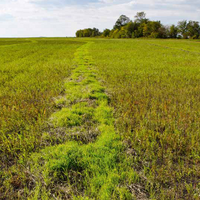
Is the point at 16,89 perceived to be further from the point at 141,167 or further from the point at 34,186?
the point at 141,167

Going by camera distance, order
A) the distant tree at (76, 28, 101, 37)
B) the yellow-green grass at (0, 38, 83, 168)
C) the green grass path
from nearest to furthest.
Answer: the green grass path
the yellow-green grass at (0, 38, 83, 168)
the distant tree at (76, 28, 101, 37)

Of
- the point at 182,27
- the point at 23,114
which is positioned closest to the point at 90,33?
the point at 182,27

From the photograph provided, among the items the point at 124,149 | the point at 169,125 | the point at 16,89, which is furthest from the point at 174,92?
the point at 16,89

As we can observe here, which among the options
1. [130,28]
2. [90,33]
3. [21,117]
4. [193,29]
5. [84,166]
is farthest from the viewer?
[90,33]

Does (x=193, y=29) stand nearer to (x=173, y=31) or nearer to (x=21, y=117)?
(x=173, y=31)

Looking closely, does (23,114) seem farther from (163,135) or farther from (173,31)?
(173,31)

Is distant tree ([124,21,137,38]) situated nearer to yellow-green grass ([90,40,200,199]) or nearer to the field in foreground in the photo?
yellow-green grass ([90,40,200,199])

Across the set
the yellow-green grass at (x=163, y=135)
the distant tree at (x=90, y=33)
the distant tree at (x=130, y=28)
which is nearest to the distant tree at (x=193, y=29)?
the distant tree at (x=130, y=28)

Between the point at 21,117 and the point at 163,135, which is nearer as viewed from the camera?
the point at 163,135

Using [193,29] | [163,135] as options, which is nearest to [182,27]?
[193,29]

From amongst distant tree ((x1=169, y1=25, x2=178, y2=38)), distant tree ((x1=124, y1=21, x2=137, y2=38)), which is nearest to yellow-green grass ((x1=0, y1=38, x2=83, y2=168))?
distant tree ((x1=169, y1=25, x2=178, y2=38))

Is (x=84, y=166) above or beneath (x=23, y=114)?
beneath

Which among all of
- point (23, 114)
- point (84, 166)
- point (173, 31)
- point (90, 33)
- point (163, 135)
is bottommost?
point (84, 166)

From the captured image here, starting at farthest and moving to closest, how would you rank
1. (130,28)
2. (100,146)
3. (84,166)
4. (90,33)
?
(90,33)
(130,28)
(100,146)
(84,166)
